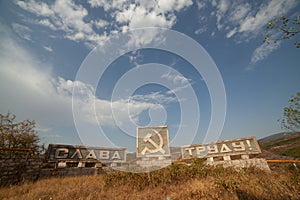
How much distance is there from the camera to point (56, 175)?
9547mm

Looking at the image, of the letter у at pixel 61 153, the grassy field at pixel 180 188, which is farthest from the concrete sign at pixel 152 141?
the letter у at pixel 61 153

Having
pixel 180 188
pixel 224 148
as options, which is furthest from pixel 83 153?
pixel 224 148

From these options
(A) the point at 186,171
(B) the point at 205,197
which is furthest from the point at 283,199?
→ (A) the point at 186,171

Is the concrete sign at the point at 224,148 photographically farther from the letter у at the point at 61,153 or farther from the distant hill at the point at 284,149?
the letter у at the point at 61,153

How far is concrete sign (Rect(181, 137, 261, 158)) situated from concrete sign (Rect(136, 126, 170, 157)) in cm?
433

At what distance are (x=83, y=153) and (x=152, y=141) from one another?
6.70 metres

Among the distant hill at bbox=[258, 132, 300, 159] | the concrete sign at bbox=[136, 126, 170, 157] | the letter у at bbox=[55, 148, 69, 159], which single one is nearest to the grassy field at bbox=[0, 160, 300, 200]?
the concrete sign at bbox=[136, 126, 170, 157]

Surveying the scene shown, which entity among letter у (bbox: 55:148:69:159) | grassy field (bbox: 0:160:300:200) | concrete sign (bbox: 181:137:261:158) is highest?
letter у (bbox: 55:148:69:159)

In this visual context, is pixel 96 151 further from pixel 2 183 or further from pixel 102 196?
pixel 102 196

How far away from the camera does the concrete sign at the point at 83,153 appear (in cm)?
1023

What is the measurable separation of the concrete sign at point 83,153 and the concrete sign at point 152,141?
4797 millimetres

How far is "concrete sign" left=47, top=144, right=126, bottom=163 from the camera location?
33.6 ft

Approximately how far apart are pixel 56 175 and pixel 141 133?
6994mm

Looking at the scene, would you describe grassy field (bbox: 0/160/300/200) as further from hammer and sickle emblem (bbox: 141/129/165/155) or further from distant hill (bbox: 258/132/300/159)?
distant hill (bbox: 258/132/300/159)
